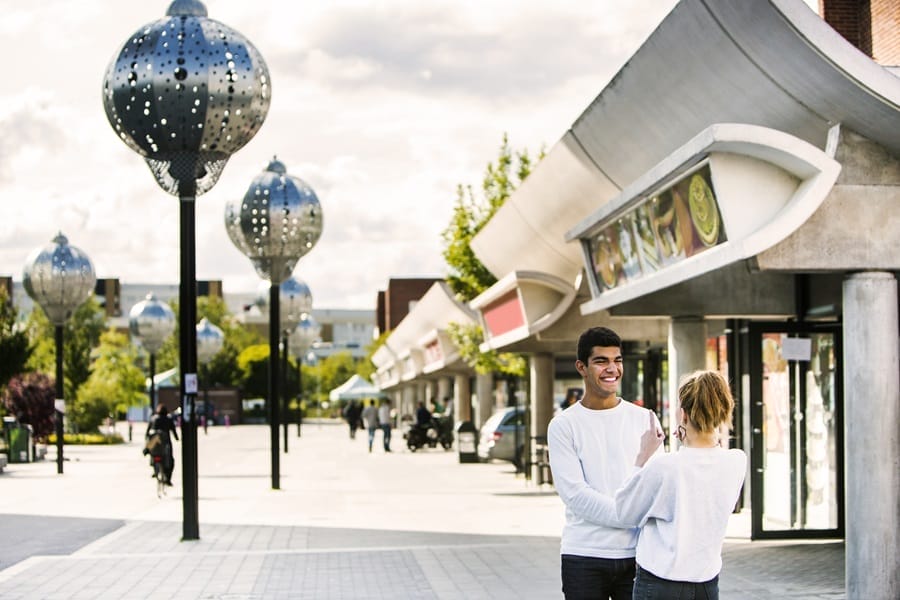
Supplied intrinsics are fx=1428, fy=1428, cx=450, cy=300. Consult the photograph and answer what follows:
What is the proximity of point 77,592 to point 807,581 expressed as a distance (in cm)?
604

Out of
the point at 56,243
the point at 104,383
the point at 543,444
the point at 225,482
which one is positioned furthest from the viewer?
the point at 104,383

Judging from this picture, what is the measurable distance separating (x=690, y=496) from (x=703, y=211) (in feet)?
21.6

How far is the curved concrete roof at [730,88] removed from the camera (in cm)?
952

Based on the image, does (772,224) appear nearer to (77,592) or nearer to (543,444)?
(77,592)

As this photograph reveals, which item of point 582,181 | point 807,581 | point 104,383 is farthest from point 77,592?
point 104,383

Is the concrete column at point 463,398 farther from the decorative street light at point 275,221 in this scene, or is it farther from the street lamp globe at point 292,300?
the decorative street light at point 275,221

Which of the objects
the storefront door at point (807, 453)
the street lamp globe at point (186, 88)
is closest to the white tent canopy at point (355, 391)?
the street lamp globe at point (186, 88)

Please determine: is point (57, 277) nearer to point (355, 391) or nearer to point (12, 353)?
point (12, 353)

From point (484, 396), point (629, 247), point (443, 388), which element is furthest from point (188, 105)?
point (443, 388)

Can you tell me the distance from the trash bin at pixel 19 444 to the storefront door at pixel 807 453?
83.5 ft

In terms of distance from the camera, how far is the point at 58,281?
31047 millimetres

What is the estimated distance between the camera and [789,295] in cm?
1509

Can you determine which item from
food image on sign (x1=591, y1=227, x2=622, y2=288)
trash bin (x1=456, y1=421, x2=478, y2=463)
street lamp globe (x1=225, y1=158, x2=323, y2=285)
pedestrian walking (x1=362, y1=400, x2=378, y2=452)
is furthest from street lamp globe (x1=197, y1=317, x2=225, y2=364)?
food image on sign (x1=591, y1=227, x2=622, y2=288)

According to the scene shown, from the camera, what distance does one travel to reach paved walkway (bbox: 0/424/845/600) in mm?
11695
